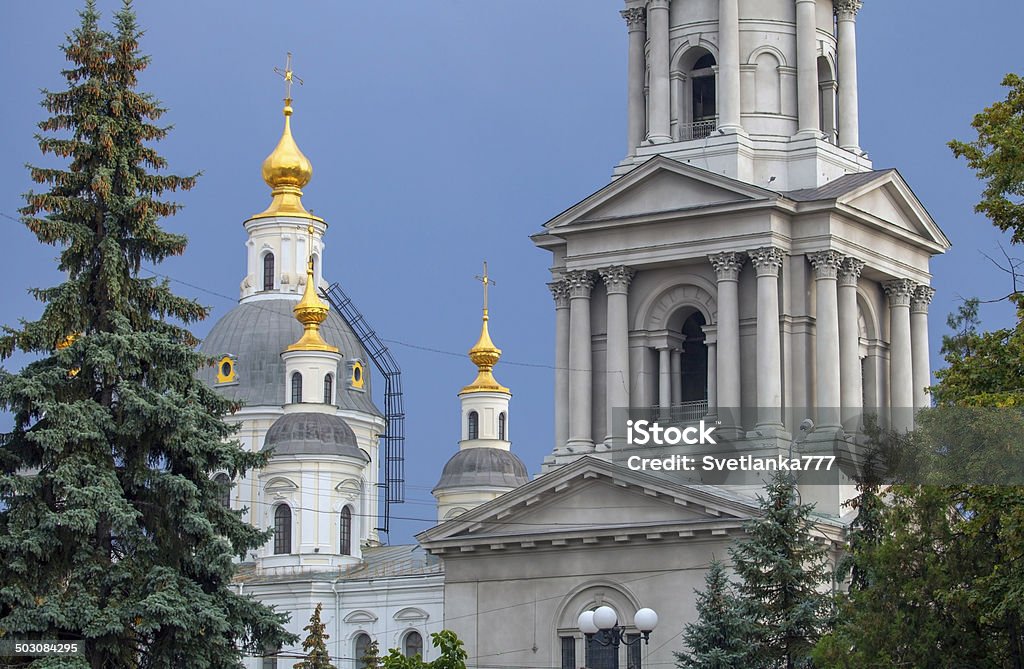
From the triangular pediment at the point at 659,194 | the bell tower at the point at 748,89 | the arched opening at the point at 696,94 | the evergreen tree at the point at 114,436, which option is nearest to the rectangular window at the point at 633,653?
the triangular pediment at the point at 659,194

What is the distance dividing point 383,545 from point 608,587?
45181 mm

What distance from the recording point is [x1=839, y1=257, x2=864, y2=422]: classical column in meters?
48.0


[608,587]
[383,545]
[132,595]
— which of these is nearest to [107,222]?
[132,595]

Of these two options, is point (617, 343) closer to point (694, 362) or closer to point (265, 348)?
point (694, 362)

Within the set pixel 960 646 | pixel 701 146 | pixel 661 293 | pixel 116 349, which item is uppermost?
pixel 701 146

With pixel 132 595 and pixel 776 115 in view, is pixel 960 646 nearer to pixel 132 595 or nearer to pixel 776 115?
pixel 132 595

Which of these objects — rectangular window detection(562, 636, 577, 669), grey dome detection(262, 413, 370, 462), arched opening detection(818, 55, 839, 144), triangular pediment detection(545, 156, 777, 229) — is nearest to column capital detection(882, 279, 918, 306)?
arched opening detection(818, 55, 839, 144)

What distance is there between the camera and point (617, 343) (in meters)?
48.7

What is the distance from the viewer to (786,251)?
A: 47.9 m

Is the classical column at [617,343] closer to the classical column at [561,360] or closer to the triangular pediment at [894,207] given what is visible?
the classical column at [561,360]

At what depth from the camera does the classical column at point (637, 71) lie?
168ft

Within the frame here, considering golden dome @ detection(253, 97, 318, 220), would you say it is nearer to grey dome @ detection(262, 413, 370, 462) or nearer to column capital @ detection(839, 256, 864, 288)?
grey dome @ detection(262, 413, 370, 462)

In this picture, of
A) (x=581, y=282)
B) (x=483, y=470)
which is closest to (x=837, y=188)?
(x=581, y=282)

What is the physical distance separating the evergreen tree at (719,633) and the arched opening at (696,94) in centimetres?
1454
